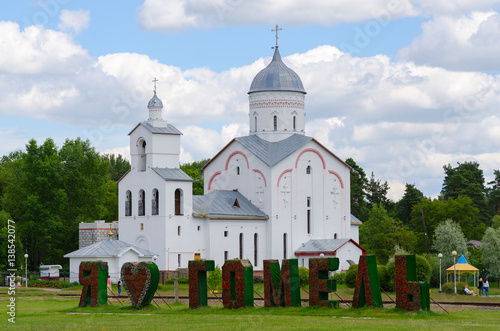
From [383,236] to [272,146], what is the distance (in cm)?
1870

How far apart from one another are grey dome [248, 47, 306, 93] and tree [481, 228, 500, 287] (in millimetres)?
18258

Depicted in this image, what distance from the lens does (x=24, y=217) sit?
78000mm

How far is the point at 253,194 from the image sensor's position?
2645 inches

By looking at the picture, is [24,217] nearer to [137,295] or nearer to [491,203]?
[137,295]

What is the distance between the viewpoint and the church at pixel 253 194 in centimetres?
Answer: 6250

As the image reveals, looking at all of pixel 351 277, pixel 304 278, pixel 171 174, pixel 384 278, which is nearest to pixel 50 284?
pixel 171 174

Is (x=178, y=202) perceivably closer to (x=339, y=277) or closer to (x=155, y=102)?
(x=155, y=102)

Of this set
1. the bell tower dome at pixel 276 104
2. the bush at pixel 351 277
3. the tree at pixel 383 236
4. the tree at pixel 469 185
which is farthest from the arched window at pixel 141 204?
the tree at pixel 469 185

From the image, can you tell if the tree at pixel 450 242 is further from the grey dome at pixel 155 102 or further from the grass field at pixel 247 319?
the grass field at pixel 247 319

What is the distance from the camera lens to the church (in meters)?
62.5

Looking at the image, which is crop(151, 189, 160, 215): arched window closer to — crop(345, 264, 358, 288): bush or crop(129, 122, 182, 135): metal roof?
crop(129, 122, 182, 135): metal roof

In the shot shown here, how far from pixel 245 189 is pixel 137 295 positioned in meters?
32.9

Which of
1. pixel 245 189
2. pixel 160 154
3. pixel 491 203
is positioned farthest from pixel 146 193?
pixel 491 203

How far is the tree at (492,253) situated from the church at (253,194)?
8.85 metres
